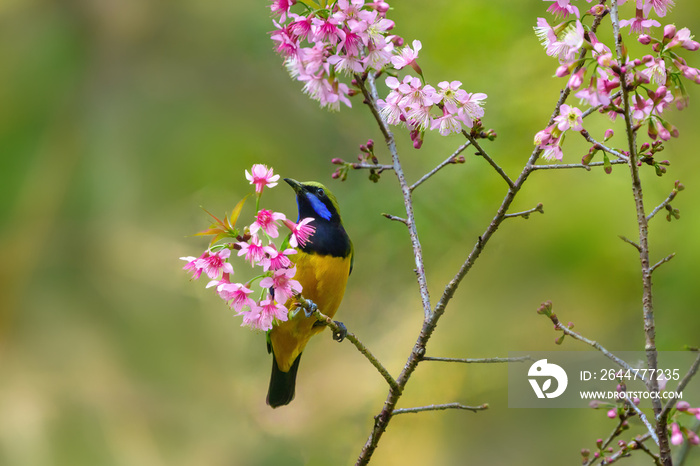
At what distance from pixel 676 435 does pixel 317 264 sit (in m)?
1.10

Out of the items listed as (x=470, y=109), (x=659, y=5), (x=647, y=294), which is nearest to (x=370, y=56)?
(x=470, y=109)

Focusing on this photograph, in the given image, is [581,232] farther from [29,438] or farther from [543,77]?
[29,438]

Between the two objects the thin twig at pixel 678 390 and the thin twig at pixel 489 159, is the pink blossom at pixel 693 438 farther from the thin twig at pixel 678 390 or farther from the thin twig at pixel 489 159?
the thin twig at pixel 489 159

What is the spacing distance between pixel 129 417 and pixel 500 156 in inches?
89.9

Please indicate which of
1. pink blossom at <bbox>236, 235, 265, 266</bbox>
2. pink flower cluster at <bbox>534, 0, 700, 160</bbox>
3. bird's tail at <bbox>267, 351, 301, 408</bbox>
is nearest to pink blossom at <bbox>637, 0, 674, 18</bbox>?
pink flower cluster at <bbox>534, 0, 700, 160</bbox>

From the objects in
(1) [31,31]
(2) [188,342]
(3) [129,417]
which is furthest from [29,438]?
(1) [31,31]

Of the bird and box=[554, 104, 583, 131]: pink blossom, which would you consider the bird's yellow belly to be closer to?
the bird

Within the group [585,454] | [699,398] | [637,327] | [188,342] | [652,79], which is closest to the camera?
[652,79]

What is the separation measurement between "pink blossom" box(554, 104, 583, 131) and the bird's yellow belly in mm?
933

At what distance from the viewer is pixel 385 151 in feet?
11.8

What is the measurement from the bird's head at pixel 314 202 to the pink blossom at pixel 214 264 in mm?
745

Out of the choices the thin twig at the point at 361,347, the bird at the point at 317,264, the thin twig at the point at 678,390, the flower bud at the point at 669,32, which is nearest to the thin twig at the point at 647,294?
the thin twig at the point at 678,390

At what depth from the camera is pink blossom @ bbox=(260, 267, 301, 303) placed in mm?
1233

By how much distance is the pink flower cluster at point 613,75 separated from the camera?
1.11 meters
